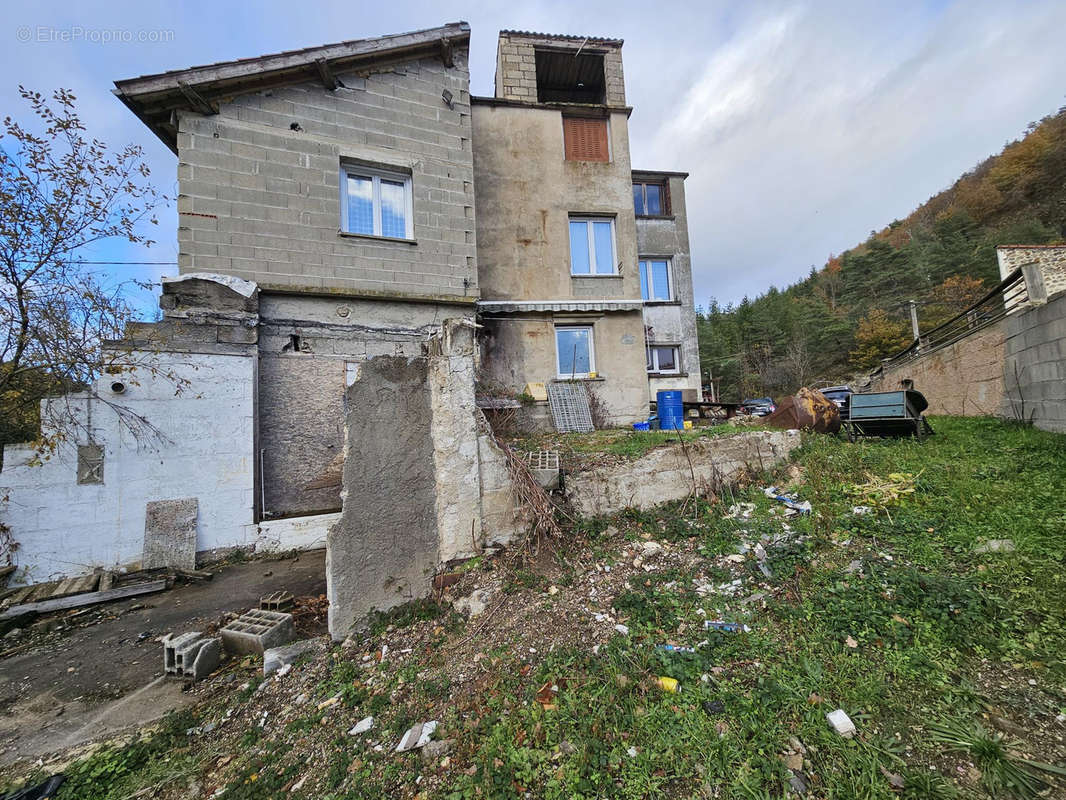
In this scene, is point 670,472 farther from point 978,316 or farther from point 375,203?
point 978,316

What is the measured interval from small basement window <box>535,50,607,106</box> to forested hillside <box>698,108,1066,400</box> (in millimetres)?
25740

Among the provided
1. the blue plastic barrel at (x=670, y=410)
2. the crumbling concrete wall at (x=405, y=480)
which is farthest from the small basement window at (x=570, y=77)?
the crumbling concrete wall at (x=405, y=480)

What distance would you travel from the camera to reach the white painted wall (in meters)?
4.96

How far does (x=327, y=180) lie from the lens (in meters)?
6.92

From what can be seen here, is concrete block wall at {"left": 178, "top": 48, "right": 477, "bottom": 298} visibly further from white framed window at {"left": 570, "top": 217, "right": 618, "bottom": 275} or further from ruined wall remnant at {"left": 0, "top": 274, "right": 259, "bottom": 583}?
white framed window at {"left": 570, "top": 217, "right": 618, "bottom": 275}

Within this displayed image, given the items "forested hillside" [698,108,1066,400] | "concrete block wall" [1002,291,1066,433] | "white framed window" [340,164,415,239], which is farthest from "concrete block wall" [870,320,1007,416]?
"forested hillside" [698,108,1066,400]

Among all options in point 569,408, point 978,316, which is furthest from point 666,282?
point 569,408

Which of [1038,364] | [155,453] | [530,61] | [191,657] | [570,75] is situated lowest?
[191,657]

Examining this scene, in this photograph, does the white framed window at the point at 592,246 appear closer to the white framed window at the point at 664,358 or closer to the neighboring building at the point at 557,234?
the neighboring building at the point at 557,234

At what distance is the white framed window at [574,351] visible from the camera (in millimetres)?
9258

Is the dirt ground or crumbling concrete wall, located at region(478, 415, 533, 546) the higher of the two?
crumbling concrete wall, located at region(478, 415, 533, 546)

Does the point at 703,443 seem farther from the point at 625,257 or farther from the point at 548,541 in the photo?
the point at 625,257

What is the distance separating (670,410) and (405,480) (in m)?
6.51

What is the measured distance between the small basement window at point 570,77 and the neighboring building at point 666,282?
11.4 ft
